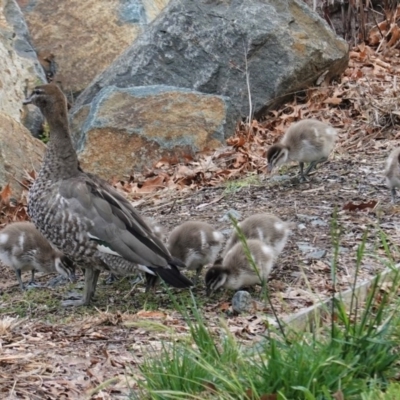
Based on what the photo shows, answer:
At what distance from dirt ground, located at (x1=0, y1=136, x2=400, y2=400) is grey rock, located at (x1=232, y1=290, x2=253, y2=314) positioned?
65 millimetres

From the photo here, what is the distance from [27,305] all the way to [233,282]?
149 centimetres

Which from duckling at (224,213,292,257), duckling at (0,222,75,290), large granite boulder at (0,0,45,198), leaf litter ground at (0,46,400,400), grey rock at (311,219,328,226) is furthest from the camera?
large granite boulder at (0,0,45,198)

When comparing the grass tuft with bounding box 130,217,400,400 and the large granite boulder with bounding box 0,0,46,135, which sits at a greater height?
the grass tuft with bounding box 130,217,400,400

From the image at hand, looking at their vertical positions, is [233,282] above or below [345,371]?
below

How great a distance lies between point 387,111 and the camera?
1103 centimetres

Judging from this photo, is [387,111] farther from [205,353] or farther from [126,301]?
[205,353]

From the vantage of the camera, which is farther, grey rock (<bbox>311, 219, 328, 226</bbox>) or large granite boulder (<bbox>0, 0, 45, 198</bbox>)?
large granite boulder (<bbox>0, 0, 45, 198</bbox>)

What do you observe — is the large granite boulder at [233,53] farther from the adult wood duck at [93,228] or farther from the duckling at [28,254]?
the adult wood duck at [93,228]

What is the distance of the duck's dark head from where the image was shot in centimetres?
714

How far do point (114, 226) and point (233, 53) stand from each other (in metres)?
6.35

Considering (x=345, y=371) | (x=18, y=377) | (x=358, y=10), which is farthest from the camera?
(x=358, y=10)

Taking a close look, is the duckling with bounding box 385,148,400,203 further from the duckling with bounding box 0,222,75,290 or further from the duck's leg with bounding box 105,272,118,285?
the duckling with bounding box 0,222,75,290

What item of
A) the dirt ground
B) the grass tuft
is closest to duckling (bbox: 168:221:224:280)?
the dirt ground

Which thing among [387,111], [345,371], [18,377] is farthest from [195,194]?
[345,371]
